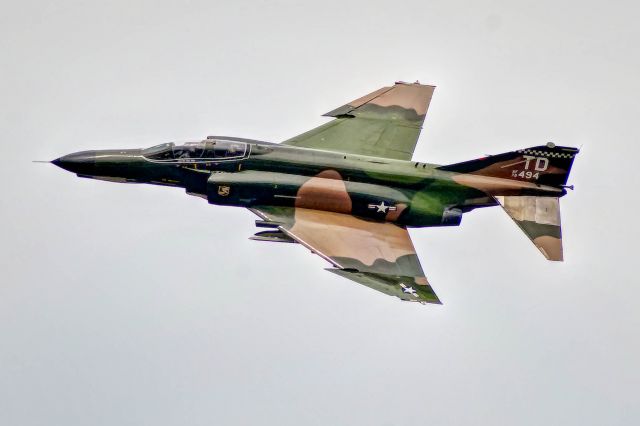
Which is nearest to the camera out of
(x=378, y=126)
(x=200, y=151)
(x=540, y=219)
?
(x=200, y=151)

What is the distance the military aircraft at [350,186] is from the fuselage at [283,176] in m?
0.03

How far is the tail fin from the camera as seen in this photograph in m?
43.3

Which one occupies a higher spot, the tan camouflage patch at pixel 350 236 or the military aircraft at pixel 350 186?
the military aircraft at pixel 350 186

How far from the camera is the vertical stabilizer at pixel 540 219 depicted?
42188 mm

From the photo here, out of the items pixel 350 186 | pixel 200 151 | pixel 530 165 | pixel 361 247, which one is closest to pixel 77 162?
pixel 200 151

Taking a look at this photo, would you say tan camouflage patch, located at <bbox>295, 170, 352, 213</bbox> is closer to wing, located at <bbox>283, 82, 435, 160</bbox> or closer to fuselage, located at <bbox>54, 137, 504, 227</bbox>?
fuselage, located at <bbox>54, 137, 504, 227</bbox>

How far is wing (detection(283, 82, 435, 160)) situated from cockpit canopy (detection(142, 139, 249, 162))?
9.21ft

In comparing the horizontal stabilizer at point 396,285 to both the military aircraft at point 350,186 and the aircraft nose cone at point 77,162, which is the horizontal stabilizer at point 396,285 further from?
the aircraft nose cone at point 77,162

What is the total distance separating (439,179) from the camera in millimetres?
42750

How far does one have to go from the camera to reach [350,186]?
138ft

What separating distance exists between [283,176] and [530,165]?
8988mm

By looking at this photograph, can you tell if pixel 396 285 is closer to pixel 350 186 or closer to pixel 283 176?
pixel 350 186

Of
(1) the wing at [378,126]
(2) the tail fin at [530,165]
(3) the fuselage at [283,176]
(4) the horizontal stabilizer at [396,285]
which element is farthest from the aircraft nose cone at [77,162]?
(2) the tail fin at [530,165]

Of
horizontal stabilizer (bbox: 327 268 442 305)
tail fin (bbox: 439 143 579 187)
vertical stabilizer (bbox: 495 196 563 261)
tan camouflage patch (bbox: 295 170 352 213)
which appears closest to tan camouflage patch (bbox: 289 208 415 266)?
tan camouflage patch (bbox: 295 170 352 213)
